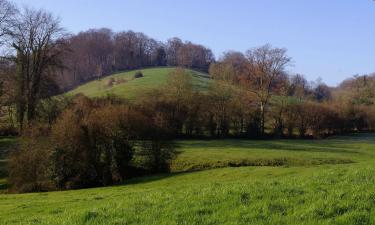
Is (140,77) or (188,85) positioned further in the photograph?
(140,77)

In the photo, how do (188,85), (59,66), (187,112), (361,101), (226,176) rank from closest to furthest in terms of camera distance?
1. (226,176)
2. (59,66)
3. (187,112)
4. (188,85)
5. (361,101)

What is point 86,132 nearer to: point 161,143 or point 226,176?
point 161,143

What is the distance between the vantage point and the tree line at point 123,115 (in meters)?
31.9

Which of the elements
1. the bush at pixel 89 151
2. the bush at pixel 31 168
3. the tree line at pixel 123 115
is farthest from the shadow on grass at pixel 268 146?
the bush at pixel 31 168

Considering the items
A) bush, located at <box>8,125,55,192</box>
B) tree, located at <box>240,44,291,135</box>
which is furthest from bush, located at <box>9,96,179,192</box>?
tree, located at <box>240,44,291,135</box>

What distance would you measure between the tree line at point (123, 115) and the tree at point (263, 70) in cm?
18

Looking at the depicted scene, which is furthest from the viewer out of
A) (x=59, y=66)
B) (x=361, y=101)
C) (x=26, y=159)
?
(x=361, y=101)

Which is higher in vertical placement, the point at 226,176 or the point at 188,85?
the point at 188,85

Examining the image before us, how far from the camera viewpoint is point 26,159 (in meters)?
31.2

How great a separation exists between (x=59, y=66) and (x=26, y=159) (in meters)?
30.0

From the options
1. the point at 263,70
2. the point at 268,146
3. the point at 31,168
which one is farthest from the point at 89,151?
the point at 263,70

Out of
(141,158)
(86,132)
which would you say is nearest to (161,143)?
(141,158)

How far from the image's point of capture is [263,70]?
78000mm

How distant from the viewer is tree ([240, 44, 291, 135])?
253 feet
